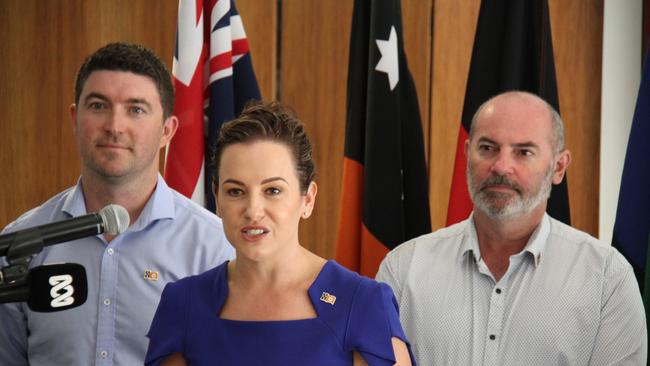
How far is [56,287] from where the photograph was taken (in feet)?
4.91

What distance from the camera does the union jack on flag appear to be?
3.67m

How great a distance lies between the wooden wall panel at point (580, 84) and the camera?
4.70m

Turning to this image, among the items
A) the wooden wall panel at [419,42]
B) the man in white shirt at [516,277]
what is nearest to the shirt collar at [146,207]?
the man in white shirt at [516,277]

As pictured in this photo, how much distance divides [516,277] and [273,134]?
103 centimetres

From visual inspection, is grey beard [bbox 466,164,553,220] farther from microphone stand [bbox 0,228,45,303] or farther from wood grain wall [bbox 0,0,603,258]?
wood grain wall [bbox 0,0,603,258]

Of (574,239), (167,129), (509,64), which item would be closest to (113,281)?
(167,129)

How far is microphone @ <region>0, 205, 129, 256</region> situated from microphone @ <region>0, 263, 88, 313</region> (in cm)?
6

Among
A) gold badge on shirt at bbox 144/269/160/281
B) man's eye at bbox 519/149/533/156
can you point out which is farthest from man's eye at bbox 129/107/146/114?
man's eye at bbox 519/149/533/156

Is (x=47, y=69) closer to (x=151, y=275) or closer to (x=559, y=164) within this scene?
(x=151, y=275)

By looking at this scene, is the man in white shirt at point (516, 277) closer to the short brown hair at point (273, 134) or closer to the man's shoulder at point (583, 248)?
the man's shoulder at point (583, 248)

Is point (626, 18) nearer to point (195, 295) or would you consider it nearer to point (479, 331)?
point (479, 331)

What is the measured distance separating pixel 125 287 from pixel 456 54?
2629 mm

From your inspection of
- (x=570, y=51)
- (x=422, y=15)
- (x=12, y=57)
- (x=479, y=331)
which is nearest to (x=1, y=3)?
(x=12, y=57)

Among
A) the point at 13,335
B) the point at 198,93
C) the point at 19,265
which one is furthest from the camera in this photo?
the point at 198,93
